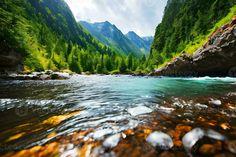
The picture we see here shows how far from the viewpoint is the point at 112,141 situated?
4.36 m

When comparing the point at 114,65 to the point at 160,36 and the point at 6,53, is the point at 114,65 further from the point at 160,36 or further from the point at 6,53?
the point at 6,53

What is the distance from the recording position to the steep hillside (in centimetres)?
8019

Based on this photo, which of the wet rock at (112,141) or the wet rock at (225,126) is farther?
the wet rock at (225,126)

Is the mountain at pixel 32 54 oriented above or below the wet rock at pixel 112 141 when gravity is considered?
above

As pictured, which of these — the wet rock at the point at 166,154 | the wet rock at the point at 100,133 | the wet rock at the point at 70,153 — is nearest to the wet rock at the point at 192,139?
the wet rock at the point at 166,154

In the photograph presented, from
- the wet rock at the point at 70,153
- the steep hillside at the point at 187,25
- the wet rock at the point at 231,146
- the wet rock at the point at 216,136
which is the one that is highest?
the steep hillside at the point at 187,25

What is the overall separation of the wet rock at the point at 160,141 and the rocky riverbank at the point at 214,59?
130 ft

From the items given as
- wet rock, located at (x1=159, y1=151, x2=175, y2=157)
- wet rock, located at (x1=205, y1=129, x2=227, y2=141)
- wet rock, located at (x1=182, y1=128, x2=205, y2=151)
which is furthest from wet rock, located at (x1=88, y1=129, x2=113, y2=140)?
wet rock, located at (x1=205, y1=129, x2=227, y2=141)

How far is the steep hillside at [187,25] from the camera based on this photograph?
8019 centimetres

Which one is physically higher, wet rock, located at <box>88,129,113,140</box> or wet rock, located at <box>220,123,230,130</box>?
wet rock, located at <box>220,123,230,130</box>

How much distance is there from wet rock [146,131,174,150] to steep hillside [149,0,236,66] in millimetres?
71937

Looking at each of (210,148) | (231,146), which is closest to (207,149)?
(210,148)

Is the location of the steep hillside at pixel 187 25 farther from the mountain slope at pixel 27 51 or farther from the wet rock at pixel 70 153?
the wet rock at pixel 70 153

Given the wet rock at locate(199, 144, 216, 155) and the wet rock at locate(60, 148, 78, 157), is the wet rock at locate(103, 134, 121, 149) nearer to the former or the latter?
the wet rock at locate(60, 148, 78, 157)
